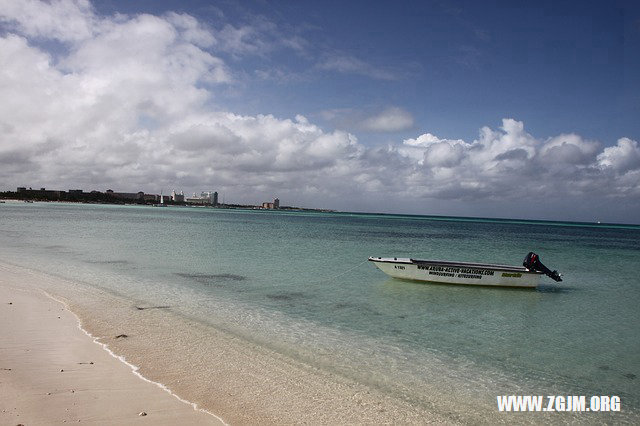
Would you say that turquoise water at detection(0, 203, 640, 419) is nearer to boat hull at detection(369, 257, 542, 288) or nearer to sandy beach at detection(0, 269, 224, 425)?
boat hull at detection(369, 257, 542, 288)

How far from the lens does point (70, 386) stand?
6.26 meters

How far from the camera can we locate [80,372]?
269 inches

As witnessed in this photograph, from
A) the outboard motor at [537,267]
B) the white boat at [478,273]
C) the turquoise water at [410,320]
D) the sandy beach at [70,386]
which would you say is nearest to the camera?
the sandy beach at [70,386]

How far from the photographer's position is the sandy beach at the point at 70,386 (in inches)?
212

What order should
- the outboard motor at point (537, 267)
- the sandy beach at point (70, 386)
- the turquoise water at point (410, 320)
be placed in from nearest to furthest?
the sandy beach at point (70, 386), the turquoise water at point (410, 320), the outboard motor at point (537, 267)

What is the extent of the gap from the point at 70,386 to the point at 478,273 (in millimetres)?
16923

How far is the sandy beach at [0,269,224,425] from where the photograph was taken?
5.39 metres

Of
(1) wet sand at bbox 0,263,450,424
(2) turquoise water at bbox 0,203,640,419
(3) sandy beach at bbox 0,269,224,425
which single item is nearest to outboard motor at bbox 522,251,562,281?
(2) turquoise water at bbox 0,203,640,419

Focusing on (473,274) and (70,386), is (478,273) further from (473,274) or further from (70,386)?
(70,386)

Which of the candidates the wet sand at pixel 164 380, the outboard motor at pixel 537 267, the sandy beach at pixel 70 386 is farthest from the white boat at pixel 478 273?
the sandy beach at pixel 70 386

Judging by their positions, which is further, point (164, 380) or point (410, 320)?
point (410, 320)

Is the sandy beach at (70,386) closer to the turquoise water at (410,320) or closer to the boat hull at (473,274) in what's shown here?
the turquoise water at (410,320)

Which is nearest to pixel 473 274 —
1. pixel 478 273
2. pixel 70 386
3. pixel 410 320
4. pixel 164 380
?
pixel 478 273

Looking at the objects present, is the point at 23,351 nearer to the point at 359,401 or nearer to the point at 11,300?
the point at 11,300
